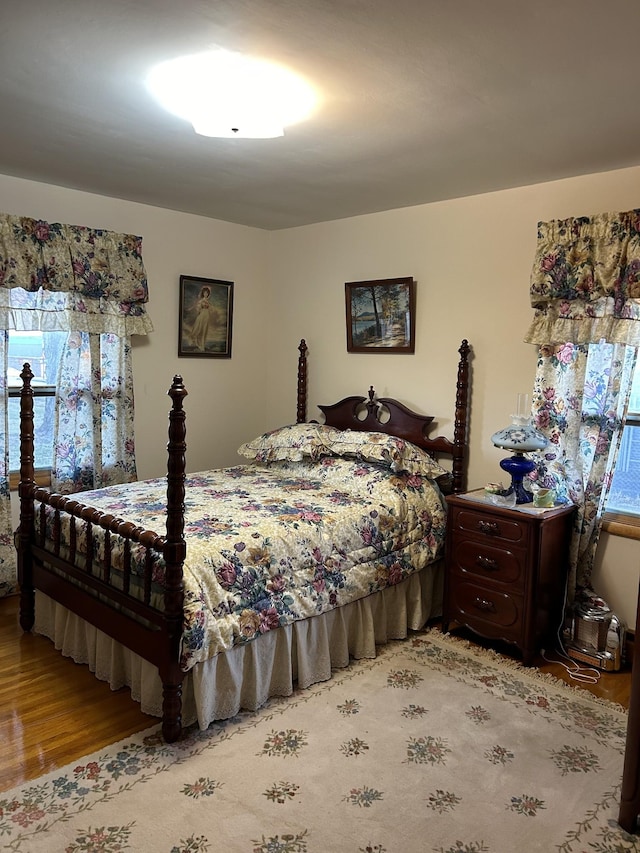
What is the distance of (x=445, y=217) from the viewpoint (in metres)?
3.89

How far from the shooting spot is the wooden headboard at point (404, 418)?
3.78m

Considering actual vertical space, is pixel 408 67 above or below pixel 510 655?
above

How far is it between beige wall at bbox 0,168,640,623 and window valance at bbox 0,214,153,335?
155 mm

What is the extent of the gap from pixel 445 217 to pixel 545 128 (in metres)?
1.29

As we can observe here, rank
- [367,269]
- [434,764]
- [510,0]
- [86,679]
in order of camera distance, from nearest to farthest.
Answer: [510,0], [434,764], [86,679], [367,269]

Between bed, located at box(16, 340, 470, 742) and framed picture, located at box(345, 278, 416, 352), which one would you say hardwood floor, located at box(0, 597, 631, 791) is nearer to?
bed, located at box(16, 340, 470, 742)

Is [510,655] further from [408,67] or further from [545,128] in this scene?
[408,67]

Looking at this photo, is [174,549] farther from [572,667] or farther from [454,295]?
[454,295]

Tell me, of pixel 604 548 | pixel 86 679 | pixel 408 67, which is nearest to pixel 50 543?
pixel 86 679

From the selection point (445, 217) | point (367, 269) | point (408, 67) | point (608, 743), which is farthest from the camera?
point (367, 269)

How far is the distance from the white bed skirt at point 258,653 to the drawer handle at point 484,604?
13.9 inches

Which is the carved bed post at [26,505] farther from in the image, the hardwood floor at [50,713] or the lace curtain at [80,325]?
the lace curtain at [80,325]

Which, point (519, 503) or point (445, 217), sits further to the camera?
point (445, 217)

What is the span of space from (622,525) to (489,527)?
27.8 inches
